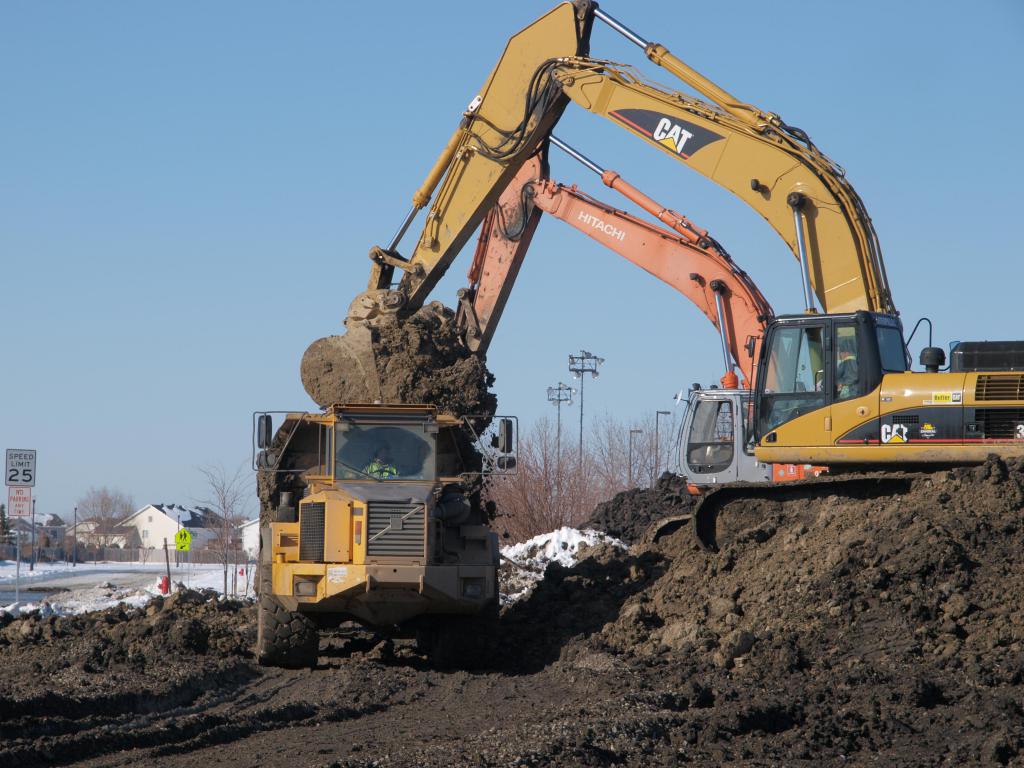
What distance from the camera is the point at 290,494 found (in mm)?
14445

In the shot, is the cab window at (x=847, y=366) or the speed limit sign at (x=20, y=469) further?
the speed limit sign at (x=20, y=469)

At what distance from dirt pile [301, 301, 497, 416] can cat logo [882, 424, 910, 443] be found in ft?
20.5

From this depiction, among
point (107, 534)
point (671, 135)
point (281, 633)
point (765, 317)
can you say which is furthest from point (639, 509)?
point (107, 534)

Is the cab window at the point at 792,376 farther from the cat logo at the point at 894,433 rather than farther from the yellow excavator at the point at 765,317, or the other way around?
the cat logo at the point at 894,433

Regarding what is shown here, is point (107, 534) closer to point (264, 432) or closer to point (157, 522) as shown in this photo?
point (157, 522)

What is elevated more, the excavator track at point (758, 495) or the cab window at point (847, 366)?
the cab window at point (847, 366)

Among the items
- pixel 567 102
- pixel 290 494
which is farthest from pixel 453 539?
pixel 567 102

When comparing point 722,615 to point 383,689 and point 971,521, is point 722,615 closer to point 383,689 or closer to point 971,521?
point 971,521

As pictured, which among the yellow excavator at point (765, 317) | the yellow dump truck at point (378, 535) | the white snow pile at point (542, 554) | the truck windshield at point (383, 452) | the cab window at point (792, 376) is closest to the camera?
the yellow dump truck at point (378, 535)

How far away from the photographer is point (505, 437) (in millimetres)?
14219

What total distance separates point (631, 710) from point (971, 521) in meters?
4.69

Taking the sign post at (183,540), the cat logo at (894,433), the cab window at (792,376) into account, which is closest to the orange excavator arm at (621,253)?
the cab window at (792,376)

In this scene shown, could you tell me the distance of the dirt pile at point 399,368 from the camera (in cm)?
1905

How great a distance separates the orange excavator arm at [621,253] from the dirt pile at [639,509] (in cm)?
609
